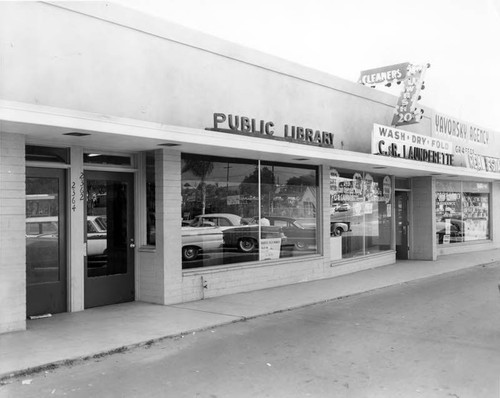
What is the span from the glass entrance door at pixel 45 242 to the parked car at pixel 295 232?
470 centimetres

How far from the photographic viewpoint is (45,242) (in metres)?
8.03

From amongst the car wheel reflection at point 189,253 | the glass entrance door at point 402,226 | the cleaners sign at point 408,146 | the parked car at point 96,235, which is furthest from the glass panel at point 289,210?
the glass entrance door at point 402,226

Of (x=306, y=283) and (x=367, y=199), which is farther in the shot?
(x=367, y=199)

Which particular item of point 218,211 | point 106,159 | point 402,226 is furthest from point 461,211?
point 106,159

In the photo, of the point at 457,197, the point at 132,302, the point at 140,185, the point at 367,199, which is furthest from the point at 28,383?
the point at 457,197

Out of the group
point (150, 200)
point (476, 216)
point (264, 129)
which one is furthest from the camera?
point (476, 216)

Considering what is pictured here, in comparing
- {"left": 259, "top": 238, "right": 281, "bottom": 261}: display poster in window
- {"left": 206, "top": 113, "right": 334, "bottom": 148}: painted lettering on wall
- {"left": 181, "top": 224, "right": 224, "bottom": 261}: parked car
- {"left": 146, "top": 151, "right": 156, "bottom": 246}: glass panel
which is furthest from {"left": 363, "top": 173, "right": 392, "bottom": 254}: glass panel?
{"left": 146, "top": 151, "right": 156, "bottom": 246}: glass panel

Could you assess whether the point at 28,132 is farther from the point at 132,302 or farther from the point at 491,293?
the point at 491,293

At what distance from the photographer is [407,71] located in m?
15.5

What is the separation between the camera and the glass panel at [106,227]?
28.5 ft

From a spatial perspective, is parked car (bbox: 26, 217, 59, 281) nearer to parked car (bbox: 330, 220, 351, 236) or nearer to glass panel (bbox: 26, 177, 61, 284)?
glass panel (bbox: 26, 177, 61, 284)

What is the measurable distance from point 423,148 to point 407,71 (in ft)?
8.08

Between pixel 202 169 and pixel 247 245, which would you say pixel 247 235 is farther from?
pixel 202 169

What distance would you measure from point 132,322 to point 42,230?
205cm
